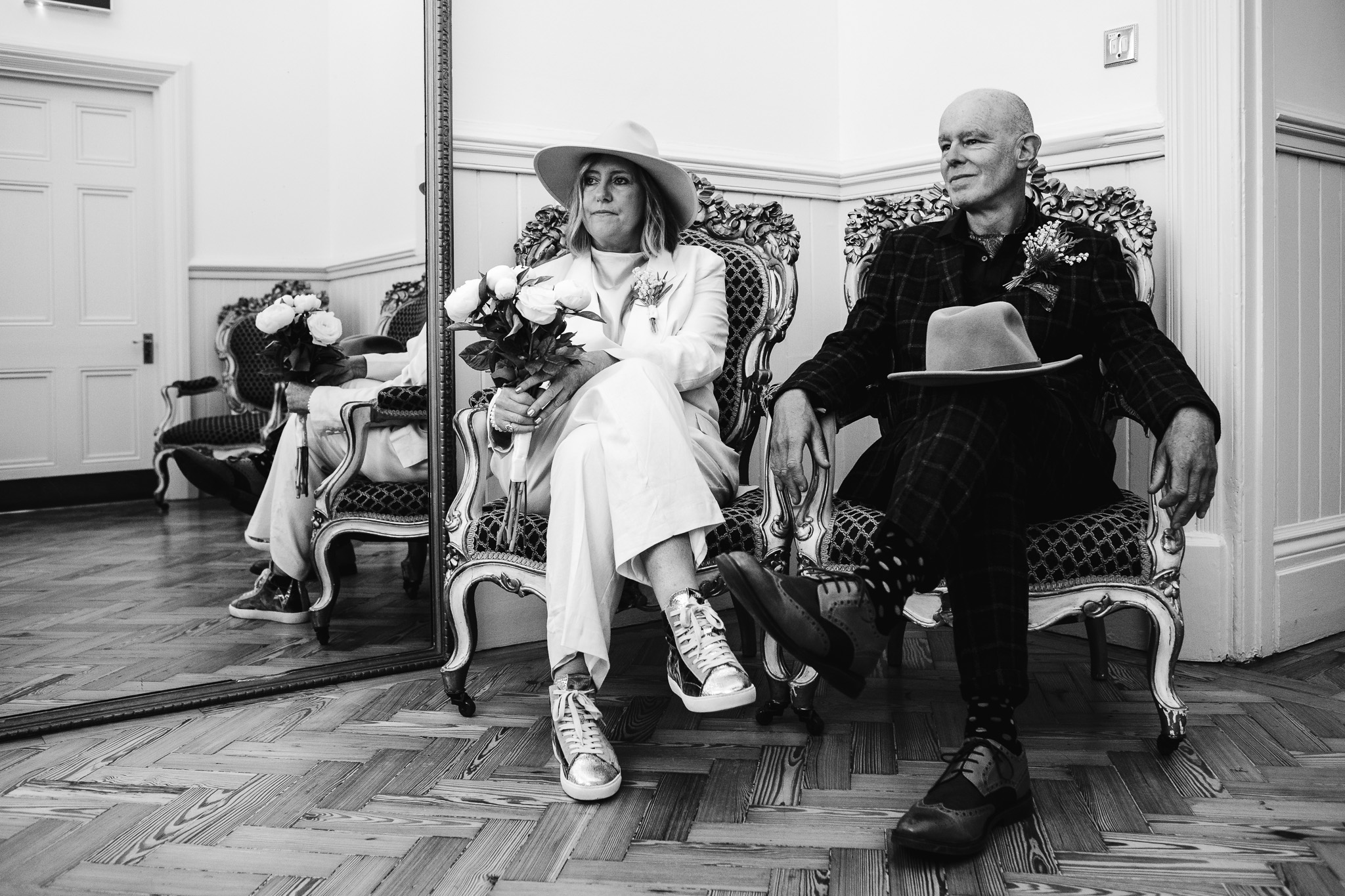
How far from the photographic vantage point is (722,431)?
9.18 feet

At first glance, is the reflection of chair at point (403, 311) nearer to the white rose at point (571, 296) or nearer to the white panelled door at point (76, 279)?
the white panelled door at point (76, 279)

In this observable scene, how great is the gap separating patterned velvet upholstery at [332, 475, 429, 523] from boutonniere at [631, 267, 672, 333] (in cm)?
78

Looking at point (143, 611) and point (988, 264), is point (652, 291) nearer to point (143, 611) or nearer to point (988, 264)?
point (988, 264)

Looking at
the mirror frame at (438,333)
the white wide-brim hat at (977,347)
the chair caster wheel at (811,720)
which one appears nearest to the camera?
the white wide-brim hat at (977,347)

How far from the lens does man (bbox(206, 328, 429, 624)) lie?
2816 millimetres

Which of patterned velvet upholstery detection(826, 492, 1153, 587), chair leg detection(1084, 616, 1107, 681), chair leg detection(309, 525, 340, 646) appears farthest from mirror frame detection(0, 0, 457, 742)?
chair leg detection(1084, 616, 1107, 681)

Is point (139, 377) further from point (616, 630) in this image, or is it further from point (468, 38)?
point (616, 630)

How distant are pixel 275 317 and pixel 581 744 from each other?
1.35m

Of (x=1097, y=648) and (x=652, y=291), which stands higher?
(x=652, y=291)

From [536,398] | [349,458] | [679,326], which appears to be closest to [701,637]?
[536,398]

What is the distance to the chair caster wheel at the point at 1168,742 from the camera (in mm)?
2125

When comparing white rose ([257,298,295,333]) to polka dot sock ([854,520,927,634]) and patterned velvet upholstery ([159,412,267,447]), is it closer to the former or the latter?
patterned velvet upholstery ([159,412,267,447])

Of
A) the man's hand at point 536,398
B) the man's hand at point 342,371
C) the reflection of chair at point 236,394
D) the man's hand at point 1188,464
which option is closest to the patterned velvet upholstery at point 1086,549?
the man's hand at point 1188,464

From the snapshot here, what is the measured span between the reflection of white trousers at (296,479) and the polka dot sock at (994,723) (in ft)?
5.24
